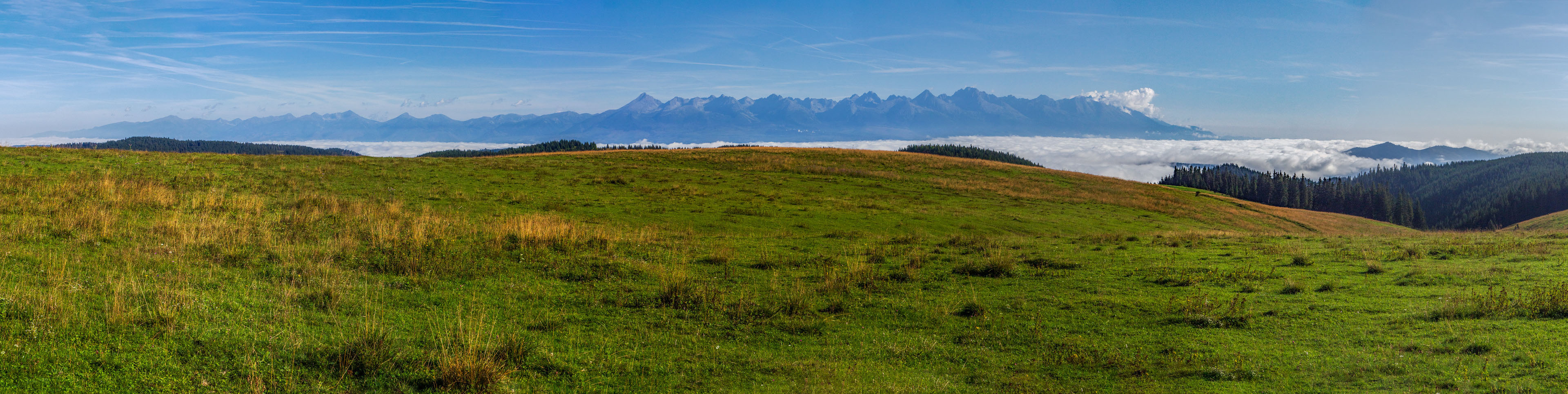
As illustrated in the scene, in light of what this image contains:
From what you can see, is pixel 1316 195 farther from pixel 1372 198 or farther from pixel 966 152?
pixel 966 152

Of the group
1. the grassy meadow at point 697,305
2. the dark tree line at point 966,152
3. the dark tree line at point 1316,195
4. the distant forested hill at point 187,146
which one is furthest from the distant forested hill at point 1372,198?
the distant forested hill at point 187,146

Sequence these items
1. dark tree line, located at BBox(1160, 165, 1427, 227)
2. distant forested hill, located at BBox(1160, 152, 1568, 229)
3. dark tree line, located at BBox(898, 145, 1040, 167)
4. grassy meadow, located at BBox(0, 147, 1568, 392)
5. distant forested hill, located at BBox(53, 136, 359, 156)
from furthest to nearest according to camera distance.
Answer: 1. distant forested hill, located at BBox(53, 136, 359, 156)
2. distant forested hill, located at BBox(1160, 152, 1568, 229)
3. dark tree line, located at BBox(1160, 165, 1427, 227)
4. dark tree line, located at BBox(898, 145, 1040, 167)
5. grassy meadow, located at BBox(0, 147, 1568, 392)

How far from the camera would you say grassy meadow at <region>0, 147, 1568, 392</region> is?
6660mm

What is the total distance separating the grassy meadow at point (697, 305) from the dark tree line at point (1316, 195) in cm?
14008

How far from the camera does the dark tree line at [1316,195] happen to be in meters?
130

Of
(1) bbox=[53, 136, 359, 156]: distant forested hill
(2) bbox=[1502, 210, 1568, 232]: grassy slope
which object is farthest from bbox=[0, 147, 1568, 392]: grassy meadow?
(1) bbox=[53, 136, 359, 156]: distant forested hill

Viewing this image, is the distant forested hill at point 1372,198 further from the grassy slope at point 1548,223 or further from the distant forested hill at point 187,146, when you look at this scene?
the distant forested hill at point 187,146

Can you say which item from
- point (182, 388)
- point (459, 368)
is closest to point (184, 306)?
point (182, 388)

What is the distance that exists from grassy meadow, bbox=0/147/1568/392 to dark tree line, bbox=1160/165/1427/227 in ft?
460

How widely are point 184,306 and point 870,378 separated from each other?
8.51 metres

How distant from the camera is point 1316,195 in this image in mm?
141125

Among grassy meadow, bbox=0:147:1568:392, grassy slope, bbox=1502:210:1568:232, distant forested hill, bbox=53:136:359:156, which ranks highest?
distant forested hill, bbox=53:136:359:156

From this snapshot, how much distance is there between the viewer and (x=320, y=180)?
27906 millimetres

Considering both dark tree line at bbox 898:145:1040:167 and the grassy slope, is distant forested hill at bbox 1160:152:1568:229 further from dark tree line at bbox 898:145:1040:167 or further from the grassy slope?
the grassy slope
